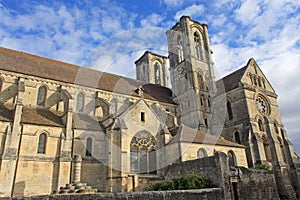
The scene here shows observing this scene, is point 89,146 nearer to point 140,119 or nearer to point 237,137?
point 140,119

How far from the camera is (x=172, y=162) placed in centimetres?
1795

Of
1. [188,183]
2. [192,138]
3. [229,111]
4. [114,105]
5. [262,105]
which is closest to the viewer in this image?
[188,183]

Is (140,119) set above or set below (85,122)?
below

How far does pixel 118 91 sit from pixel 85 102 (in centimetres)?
419

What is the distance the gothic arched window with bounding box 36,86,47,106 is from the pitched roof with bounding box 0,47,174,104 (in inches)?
45.2

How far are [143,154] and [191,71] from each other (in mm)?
15890

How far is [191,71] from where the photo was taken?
30.5 meters

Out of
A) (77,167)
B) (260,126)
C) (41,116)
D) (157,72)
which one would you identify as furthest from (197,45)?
(77,167)

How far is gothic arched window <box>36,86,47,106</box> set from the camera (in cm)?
2139

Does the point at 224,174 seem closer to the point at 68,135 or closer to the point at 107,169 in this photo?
the point at 107,169

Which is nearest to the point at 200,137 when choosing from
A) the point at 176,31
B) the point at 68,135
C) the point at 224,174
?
the point at 224,174

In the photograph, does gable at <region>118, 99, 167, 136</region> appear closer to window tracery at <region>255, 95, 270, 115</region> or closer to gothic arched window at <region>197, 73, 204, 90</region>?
gothic arched window at <region>197, 73, 204, 90</region>

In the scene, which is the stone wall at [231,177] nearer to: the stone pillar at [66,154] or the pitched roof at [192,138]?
the pitched roof at [192,138]

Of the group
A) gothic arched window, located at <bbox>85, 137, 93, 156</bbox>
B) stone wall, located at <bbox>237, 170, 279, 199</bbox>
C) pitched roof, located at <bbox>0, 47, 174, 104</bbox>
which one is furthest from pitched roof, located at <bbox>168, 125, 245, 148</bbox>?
pitched roof, located at <bbox>0, 47, 174, 104</bbox>
